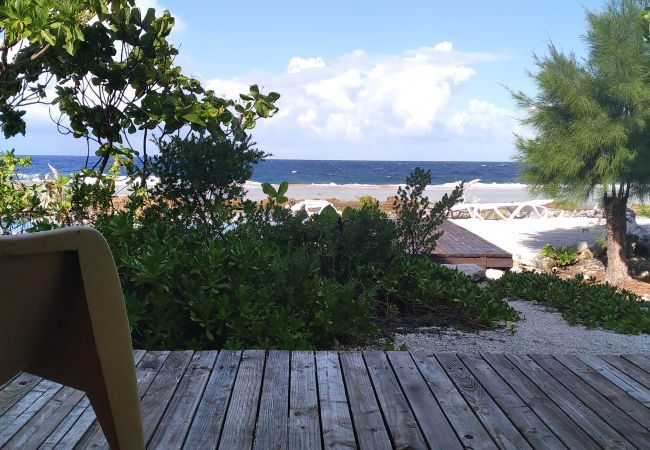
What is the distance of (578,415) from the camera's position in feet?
6.53

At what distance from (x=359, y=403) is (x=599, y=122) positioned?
330 inches

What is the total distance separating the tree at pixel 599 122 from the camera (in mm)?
9125

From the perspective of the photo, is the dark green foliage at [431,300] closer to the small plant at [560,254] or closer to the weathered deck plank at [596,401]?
the weathered deck plank at [596,401]

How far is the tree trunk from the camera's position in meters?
9.74

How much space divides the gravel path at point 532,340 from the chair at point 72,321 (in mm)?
2465

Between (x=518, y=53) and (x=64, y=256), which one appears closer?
(x=64, y=256)

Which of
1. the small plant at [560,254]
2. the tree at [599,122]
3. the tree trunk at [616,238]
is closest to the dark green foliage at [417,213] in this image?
the tree at [599,122]

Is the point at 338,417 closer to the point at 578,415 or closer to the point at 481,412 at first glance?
the point at 481,412

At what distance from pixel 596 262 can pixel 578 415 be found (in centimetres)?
975

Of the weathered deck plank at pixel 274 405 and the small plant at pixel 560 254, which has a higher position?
the weathered deck plank at pixel 274 405

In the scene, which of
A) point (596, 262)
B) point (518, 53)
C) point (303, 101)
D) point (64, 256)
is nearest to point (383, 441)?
point (64, 256)

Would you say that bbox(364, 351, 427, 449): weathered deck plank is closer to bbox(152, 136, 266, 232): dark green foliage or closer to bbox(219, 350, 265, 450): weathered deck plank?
bbox(219, 350, 265, 450): weathered deck plank

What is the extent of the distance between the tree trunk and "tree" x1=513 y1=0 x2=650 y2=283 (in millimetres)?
14

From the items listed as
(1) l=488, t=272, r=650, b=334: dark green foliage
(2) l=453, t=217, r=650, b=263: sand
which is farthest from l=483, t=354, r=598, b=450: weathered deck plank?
(2) l=453, t=217, r=650, b=263: sand
